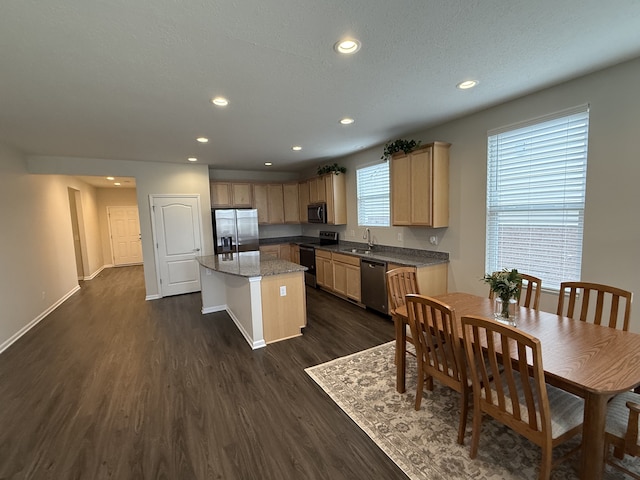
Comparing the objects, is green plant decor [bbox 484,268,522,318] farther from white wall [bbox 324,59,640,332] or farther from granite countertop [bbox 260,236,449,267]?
granite countertop [bbox 260,236,449,267]

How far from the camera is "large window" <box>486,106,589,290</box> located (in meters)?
2.64

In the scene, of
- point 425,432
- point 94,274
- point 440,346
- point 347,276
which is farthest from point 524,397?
point 94,274

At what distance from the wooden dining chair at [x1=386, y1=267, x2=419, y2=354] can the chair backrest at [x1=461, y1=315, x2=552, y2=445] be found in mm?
857

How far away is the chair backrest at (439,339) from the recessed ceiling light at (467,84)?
6.43 feet

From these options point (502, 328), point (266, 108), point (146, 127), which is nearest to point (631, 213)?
point (502, 328)

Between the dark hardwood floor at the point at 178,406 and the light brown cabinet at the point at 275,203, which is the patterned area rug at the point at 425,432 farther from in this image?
the light brown cabinet at the point at 275,203

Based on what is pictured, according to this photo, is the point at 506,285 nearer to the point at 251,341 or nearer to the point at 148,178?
the point at 251,341

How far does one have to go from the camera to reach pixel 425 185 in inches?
148

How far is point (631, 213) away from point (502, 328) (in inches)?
77.8

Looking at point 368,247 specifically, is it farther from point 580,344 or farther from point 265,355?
point 580,344

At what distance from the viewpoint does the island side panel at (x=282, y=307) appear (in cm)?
352

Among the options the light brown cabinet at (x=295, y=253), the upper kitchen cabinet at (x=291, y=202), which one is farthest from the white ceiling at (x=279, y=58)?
the light brown cabinet at (x=295, y=253)

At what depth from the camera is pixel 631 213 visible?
2.32 m

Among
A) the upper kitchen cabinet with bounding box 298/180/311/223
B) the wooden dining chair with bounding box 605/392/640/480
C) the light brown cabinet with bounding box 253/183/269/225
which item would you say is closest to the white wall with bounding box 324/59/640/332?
the wooden dining chair with bounding box 605/392/640/480
